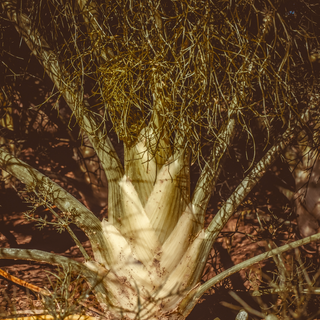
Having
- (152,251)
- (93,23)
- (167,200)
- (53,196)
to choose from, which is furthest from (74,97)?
(152,251)

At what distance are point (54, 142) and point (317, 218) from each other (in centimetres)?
165

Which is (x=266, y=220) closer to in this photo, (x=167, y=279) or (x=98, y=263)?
(x=167, y=279)

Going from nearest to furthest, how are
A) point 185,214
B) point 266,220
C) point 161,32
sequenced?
point 161,32 < point 185,214 < point 266,220

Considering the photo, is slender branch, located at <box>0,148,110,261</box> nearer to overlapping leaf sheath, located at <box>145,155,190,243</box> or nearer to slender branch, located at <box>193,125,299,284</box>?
overlapping leaf sheath, located at <box>145,155,190,243</box>

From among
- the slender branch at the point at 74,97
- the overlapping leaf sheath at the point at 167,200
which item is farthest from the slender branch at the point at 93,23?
the overlapping leaf sheath at the point at 167,200

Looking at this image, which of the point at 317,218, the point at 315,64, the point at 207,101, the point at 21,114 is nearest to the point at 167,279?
the point at 207,101

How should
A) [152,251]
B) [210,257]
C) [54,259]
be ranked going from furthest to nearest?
1. [210,257]
2. [152,251]
3. [54,259]

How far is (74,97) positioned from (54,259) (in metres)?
0.60

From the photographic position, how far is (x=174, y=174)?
104cm

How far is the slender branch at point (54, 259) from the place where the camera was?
867 mm

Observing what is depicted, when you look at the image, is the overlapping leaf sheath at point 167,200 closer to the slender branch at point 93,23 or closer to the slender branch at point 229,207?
the slender branch at point 229,207

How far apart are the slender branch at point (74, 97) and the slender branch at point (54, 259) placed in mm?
209

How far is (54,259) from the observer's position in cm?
90

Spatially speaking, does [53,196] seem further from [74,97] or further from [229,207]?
[229,207]
